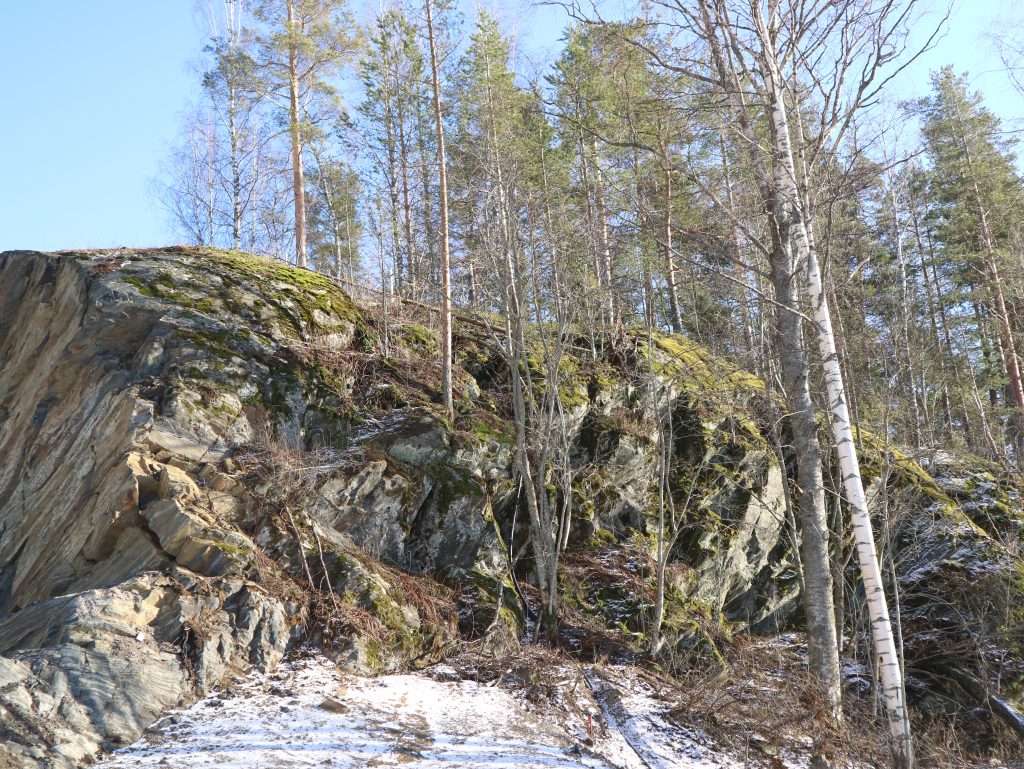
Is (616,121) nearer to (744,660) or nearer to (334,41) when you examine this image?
(334,41)

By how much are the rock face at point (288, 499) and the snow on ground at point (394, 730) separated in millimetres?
284

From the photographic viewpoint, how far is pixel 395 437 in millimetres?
8016

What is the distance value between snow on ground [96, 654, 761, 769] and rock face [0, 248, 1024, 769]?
0.93 ft

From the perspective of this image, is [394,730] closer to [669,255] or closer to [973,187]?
[669,255]

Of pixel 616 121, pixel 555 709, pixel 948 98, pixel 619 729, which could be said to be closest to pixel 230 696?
pixel 555 709

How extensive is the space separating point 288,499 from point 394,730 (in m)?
2.89

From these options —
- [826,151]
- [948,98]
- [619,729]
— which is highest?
[948,98]

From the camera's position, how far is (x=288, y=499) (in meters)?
6.70

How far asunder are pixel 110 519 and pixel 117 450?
85 cm

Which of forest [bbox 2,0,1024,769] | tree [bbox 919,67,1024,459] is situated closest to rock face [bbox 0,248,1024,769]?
forest [bbox 2,0,1024,769]

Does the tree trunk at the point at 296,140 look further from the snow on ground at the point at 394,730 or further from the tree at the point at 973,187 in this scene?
the tree at the point at 973,187

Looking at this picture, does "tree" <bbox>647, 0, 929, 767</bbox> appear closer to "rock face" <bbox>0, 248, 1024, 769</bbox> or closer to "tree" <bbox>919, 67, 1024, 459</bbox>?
"rock face" <bbox>0, 248, 1024, 769</bbox>

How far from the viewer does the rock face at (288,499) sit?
4949 millimetres

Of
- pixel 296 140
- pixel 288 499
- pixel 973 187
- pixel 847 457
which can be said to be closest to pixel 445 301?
pixel 288 499
